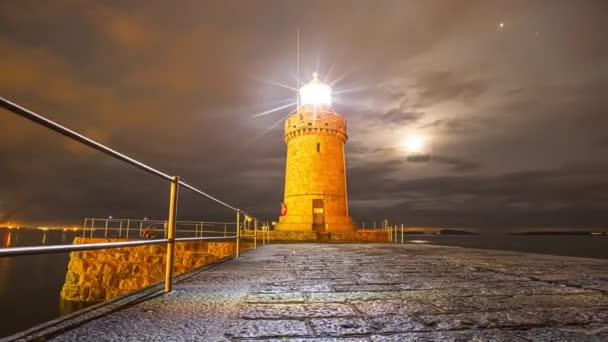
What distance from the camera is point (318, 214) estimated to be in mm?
21844

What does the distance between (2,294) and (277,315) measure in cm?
4538

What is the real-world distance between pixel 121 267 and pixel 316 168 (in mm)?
13042

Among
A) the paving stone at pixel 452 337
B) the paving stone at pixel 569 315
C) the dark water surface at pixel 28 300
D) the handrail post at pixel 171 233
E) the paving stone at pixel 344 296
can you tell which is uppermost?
the handrail post at pixel 171 233

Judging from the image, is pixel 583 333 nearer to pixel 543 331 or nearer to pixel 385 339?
pixel 543 331

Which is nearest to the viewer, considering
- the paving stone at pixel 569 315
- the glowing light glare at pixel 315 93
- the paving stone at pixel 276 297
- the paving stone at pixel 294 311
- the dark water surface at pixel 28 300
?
the paving stone at pixel 569 315

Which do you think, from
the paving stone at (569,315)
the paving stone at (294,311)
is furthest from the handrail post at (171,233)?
the paving stone at (569,315)

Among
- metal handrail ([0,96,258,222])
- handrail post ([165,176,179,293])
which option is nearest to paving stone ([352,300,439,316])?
handrail post ([165,176,179,293])

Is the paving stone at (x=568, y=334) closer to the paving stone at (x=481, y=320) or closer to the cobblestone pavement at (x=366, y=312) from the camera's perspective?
the cobblestone pavement at (x=366, y=312)

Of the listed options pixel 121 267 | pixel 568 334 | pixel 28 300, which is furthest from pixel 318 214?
pixel 28 300

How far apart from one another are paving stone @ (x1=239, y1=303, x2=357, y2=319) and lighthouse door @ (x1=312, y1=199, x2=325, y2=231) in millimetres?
19744

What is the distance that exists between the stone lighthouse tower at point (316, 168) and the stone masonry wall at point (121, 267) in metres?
7.23

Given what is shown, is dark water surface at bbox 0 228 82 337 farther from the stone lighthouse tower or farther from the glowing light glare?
the glowing light glare

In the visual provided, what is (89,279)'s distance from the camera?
1580cm

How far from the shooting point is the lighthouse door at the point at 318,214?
2171 centimetres
